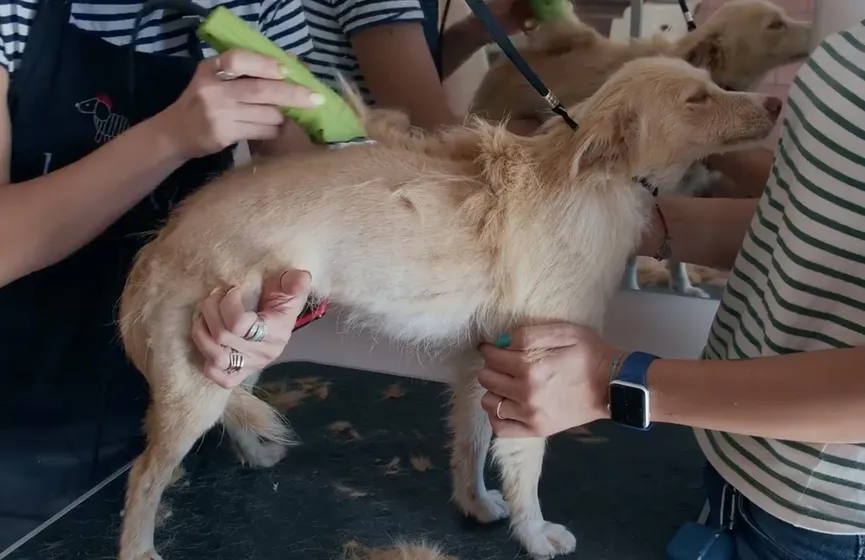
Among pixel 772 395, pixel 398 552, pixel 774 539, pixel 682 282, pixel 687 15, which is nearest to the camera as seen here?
pixel 772 395

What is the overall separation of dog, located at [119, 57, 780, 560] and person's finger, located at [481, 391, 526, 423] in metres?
0.08

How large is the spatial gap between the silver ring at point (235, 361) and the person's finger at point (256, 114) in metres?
0.20

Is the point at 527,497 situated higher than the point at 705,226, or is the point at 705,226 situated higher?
the point at 705,226

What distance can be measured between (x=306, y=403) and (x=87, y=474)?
0.34 metres

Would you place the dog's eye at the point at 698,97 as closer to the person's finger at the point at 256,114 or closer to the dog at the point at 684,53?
the dog at the point at 684,53

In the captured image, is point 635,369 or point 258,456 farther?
point 258,456

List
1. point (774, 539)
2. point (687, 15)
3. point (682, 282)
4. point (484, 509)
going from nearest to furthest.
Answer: point (774, 539) → point (484, 509) → point (687, 15) → point (682, 282)

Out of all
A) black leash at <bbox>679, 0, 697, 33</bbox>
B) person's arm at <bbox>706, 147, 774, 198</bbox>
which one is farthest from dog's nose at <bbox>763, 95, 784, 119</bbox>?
black leash at <bbox>679, 0, 697, 33</bbox>

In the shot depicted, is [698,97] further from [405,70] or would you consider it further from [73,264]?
[73,264]

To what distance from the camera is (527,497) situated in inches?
34.0

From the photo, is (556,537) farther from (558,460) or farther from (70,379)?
(70,379)

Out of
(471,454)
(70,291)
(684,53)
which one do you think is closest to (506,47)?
(684,53)

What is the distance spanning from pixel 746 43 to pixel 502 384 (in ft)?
1.81

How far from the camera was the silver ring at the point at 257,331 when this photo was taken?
0.68m
